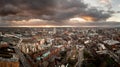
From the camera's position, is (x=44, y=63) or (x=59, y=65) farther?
(x=44, y=63)

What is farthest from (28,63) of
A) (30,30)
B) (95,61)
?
(30,30)

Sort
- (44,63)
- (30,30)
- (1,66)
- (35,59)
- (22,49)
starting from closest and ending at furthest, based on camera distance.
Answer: (1,66), (44,63), (35,59), (22,49), (30,30)

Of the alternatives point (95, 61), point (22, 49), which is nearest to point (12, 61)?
point (95, 61)

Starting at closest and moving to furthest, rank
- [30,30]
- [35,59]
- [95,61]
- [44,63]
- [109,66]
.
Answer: [109,66]
[95,61]
[44,63]
[35,59]
[30,30]

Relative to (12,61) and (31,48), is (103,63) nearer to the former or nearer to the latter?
(12,61)

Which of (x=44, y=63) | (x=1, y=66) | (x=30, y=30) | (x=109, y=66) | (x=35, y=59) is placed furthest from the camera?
(x=30, y=30)

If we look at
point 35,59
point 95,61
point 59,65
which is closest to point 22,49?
point 35,59

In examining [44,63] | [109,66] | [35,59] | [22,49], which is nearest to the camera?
[109,66]

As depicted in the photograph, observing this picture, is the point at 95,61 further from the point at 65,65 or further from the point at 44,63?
the point at 44,63

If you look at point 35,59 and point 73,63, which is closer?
point 73,63
